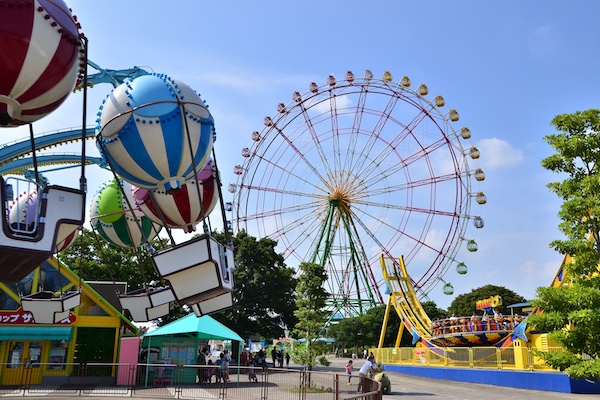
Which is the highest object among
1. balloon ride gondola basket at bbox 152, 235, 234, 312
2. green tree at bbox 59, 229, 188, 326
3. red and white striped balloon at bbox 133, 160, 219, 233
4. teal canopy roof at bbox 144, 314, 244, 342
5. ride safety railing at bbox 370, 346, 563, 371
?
green tree at bbox 59, 229, 188, 326

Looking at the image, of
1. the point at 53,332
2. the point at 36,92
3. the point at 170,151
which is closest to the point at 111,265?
the point at 53,332

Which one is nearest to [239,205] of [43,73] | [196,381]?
[196,381]

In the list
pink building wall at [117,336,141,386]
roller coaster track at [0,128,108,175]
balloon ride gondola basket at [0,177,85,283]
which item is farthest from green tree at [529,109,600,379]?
pink building wall at [117,336,141,386]

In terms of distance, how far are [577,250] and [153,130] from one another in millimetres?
7130

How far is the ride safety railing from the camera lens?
659 inches

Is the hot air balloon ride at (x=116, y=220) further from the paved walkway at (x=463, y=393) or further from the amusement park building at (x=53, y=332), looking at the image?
the amusement park building at (x=53, y=332)

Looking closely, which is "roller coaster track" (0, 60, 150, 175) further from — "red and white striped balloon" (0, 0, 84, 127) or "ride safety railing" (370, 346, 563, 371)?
"ride safety railing" (370, 346, 563, 371)

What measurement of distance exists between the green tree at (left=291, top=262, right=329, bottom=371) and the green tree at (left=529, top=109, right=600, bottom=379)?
9.88 m

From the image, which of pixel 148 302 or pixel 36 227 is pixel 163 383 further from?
pixel 36 227

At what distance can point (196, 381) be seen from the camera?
53.9 feet

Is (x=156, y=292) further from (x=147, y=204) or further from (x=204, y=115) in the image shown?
(x=204, y=115)

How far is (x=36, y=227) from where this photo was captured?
3.98 metres

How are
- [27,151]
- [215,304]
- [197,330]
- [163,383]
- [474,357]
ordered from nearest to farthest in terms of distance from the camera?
[215,304], [27,151], [163,383], [197,330], [474,357]

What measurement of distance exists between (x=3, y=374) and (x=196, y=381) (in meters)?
6.68
